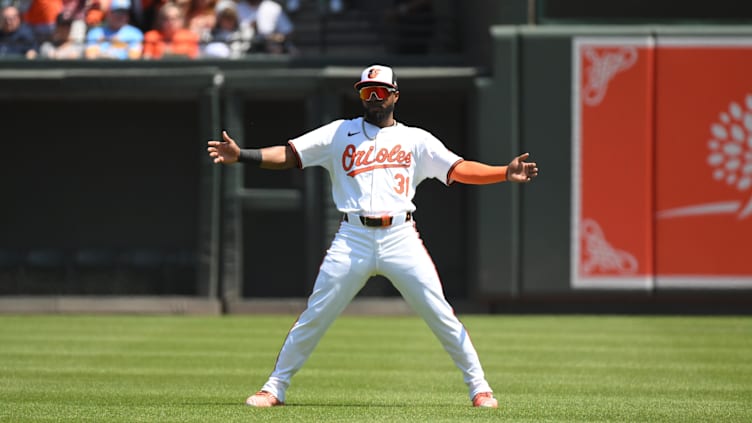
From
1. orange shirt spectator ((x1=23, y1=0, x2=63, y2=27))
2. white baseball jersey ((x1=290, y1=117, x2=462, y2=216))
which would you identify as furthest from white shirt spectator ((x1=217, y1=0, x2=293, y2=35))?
white baseball jersey ((x1=290, y1=117, x2=462, y2=216))

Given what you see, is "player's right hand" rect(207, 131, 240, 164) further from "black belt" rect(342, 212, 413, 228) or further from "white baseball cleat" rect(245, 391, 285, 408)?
"white baseball cleat" rect(245, 391, 285, 408)

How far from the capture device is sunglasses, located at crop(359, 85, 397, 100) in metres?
7.97

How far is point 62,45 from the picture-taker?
18859 mm

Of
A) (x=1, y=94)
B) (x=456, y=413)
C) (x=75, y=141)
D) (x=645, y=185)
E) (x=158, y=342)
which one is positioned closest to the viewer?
(x=456, y=413)

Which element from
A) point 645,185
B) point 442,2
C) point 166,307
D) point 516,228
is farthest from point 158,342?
point 442,2

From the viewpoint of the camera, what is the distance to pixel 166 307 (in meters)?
17.4

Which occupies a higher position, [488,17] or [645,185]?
[488,17]

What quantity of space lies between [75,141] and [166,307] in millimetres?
4008

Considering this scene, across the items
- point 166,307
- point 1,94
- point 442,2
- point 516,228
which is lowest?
point 166,307

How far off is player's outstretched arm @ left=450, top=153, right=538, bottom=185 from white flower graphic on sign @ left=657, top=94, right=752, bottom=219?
9.22 m

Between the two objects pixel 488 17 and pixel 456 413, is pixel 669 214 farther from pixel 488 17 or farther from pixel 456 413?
pixel 456 413

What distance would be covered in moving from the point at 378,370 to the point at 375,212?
298 cm

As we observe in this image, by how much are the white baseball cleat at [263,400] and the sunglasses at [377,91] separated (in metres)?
1.92

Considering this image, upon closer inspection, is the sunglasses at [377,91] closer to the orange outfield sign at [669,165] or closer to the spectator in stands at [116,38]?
the orange outfield sign at [669,165]
